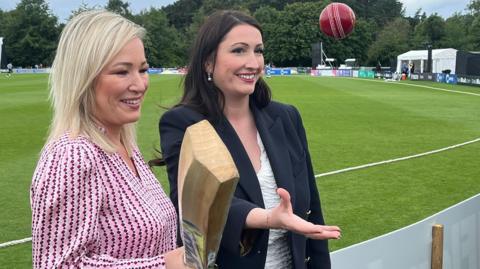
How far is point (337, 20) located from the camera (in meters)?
Answer: 22.8

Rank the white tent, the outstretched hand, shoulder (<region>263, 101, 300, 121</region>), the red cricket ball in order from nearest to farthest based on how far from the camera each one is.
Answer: the outstretched hand
shoulder (<region>263, 101, 300, 121</region>)
the red cricket ball
the white tent

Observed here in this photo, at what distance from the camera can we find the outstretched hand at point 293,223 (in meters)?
1.53

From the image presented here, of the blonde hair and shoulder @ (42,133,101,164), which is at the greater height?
the blonde hair

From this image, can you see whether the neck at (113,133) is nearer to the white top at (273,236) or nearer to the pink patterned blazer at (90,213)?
the pink patterned blazer at (90,213)

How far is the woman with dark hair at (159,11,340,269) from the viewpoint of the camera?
83.7 inches

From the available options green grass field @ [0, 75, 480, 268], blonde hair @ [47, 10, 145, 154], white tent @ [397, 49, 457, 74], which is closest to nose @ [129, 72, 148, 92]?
blonde hair @ [47, 10, 145, 154]

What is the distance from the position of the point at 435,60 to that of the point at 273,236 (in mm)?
42198

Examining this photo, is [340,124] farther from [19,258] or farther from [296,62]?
[296,62]

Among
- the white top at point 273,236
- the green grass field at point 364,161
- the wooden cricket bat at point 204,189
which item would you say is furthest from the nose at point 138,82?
the green grass field at point 364,161

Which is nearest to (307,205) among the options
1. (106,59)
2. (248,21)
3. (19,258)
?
(248,21)

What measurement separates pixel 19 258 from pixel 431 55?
133 feet

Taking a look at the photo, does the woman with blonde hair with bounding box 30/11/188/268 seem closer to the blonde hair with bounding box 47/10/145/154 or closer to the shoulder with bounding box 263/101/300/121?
the blonde hair with bounding box 47/10/145/154

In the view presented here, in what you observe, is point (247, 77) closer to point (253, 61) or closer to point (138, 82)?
point (253, 61)

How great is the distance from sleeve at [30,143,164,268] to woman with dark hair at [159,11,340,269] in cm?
59
